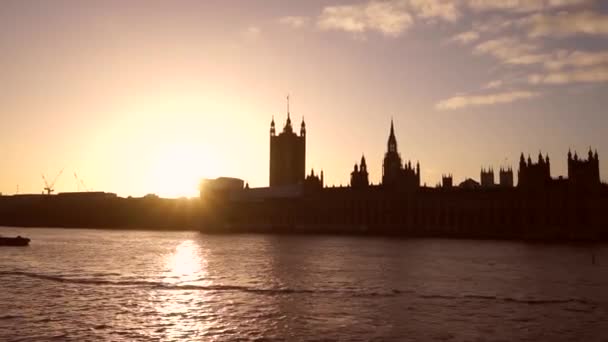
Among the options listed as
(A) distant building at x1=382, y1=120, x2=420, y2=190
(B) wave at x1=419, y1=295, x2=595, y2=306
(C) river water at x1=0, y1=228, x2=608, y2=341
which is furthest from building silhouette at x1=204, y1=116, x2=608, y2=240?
(B) wave at x1=419, y1=295, x2=595, y2=306

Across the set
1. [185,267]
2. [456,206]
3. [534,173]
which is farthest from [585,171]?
[185,267]

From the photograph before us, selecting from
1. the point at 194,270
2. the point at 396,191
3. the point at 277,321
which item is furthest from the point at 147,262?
the point at 396,191

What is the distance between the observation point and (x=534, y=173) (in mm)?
153000

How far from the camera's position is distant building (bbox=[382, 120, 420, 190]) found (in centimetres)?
17525

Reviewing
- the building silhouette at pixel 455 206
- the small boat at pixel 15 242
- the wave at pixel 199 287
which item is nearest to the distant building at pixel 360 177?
the building silhouette at pixel 455 206

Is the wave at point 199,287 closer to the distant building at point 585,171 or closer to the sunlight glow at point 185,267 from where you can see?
the sunlight glow at point 185,267

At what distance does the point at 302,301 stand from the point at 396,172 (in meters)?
143

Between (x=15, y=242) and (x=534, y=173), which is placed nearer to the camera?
(x=15, y=242)

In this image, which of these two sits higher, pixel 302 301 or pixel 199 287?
pixel 199 287

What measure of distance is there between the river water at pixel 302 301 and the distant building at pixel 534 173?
81.2 meters

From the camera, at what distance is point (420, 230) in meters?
160

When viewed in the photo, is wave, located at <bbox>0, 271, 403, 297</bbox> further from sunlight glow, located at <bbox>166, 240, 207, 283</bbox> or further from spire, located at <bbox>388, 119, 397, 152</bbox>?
spire, located at <bbox>388, 119, 397, 152</bbox>

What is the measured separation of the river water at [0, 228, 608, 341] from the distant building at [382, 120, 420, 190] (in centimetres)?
10194

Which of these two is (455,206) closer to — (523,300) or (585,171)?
(585,171)
